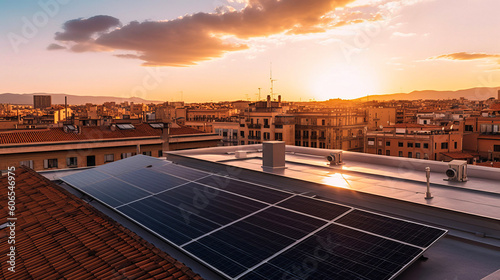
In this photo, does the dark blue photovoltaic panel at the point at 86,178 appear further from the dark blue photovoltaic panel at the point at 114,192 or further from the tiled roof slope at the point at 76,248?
the tiled roof slope at the point at 76,248

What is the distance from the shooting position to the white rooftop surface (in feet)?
37.1

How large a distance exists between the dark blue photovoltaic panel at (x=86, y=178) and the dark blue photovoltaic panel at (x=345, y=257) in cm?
1111

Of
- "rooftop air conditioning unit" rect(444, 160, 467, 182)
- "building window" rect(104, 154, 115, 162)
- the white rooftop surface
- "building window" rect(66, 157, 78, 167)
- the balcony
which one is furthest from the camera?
the balcony

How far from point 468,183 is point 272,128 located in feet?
215

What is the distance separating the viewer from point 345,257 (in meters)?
6.68

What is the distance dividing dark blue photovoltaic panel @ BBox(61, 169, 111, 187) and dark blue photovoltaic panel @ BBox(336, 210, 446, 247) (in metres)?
11.2

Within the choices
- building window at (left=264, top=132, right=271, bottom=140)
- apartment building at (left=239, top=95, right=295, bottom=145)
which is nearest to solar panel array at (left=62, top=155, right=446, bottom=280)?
building window at (left=264, top=132, right=271, bottom=140)

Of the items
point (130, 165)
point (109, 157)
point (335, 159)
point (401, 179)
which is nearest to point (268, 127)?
point (109, 157)

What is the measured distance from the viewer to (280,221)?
834cm

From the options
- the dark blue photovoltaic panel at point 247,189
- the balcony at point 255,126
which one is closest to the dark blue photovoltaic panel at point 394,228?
the dark blue photovoltaic panel at point 247,189

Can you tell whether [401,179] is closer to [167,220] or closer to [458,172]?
[458,172]

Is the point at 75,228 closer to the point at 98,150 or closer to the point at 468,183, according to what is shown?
the point at 468,183

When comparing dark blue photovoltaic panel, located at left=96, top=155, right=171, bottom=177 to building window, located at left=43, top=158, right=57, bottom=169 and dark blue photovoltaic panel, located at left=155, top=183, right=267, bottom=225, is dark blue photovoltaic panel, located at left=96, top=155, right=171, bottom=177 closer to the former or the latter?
dark blue photovoltaic panel, located at left=155, top=183, right=267, bottom=225

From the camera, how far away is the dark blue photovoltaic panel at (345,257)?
627 centimetres
